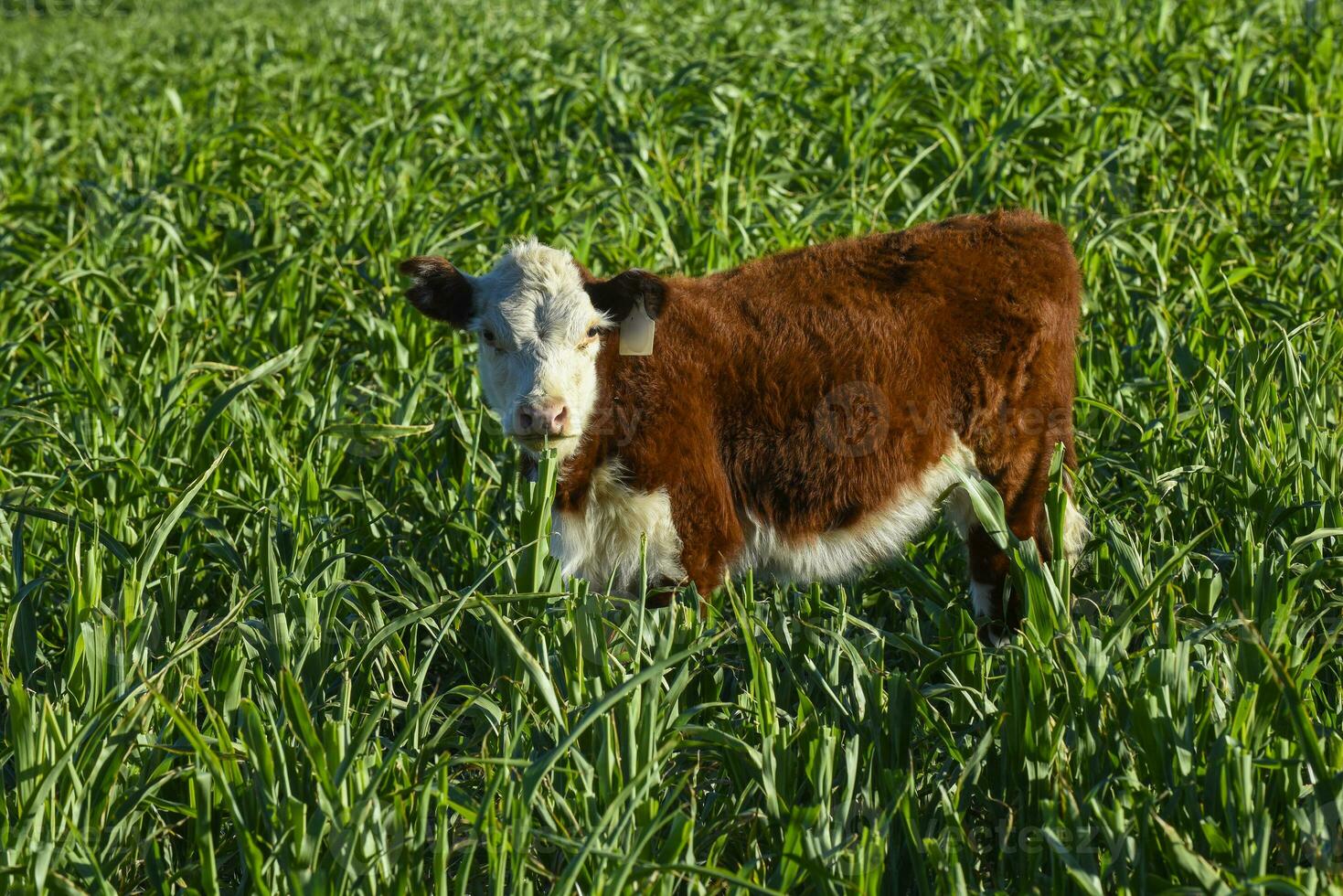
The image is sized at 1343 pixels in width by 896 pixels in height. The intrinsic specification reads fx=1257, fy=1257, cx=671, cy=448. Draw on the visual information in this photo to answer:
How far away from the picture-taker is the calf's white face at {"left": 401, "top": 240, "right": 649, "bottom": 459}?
334cm

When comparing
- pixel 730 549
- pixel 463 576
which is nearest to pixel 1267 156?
pixel 730 549

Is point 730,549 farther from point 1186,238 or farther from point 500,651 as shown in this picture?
point 1186,238

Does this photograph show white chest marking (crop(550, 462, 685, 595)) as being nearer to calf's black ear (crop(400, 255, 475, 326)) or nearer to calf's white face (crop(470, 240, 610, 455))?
calf's white face (crop(470, 240, 610, 455))

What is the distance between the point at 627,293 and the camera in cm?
356

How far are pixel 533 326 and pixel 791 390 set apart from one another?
2.51 feet

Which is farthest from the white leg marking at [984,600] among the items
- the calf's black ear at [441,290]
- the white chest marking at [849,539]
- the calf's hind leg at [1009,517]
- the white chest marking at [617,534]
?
the calf's black ear at [441,290]

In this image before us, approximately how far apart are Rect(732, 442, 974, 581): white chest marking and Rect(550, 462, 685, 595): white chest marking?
0.30 m

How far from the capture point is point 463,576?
12.9ft

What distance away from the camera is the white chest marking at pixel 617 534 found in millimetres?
3520

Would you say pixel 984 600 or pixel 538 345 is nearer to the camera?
pixel 538 345

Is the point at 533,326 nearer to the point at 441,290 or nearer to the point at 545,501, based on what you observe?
the point at 441,290

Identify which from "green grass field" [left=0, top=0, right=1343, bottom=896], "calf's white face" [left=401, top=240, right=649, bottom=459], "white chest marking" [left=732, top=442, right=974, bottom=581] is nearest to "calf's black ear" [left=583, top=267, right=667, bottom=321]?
"calf's white face" [left=401, top=240, right=649, bottom=459]

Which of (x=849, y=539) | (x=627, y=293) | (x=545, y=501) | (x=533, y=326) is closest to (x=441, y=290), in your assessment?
(x=533, y=326)

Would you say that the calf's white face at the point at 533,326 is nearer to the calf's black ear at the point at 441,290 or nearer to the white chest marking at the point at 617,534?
the calf's black ear at the point at 441,290
